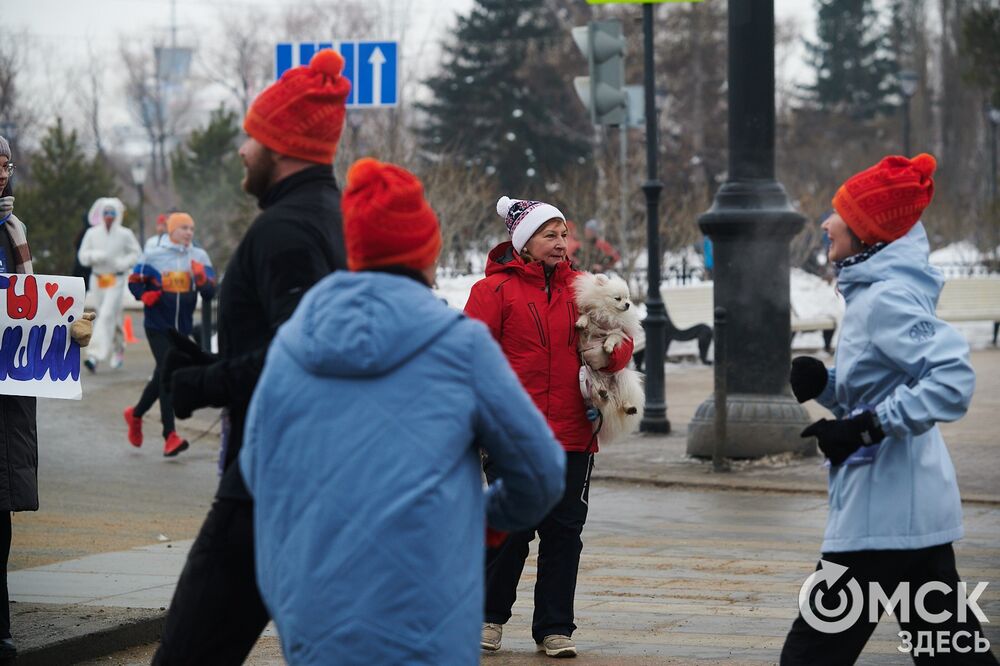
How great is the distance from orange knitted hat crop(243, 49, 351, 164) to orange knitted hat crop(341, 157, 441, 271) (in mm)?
722

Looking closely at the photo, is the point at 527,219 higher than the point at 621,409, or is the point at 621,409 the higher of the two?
the point at 527,219

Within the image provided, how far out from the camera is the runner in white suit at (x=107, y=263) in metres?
19.5

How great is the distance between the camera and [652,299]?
14.2 meters

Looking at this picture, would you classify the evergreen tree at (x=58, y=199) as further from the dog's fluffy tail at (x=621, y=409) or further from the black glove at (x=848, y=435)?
the black glove at (x=848, y=435)

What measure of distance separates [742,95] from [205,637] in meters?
9.07

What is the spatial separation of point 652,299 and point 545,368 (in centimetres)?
786

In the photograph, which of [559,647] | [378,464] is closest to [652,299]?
[559,647]

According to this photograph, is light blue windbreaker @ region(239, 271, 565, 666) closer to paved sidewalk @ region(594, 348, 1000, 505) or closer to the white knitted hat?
the white knitted hat

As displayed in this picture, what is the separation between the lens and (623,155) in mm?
29656

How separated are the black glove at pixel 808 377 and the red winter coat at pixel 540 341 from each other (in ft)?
5.83

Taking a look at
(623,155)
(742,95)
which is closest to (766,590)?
(742,95)

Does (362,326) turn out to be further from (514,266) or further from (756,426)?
(756,426)

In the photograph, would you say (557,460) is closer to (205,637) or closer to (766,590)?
(205,637)

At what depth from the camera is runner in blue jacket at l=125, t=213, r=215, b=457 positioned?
13.2 metres
